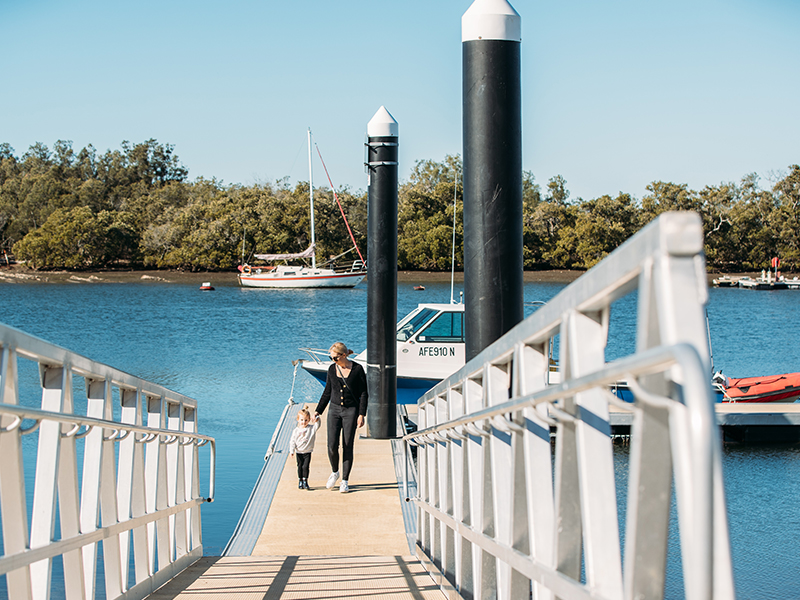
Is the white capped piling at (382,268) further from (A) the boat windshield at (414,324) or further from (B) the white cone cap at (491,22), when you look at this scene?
(B) the white cone cap at (491,22)

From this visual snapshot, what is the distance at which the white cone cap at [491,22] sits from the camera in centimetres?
434

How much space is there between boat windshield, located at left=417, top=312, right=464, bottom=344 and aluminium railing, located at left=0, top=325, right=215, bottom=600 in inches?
401

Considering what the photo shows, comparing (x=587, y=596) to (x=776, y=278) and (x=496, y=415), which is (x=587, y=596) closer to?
(x=496, y=415)

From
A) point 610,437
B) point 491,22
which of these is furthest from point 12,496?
point 491,22

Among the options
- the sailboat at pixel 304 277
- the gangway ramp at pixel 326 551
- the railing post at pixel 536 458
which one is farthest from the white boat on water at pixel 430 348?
the sailboat at pixel 304 277

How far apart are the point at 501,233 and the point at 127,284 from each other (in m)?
86.5

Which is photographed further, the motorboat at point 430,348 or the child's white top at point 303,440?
the motorboat at point 430,348

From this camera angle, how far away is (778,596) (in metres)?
8.12

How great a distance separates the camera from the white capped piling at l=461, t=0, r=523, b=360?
170 inches

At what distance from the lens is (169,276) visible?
9144 cm

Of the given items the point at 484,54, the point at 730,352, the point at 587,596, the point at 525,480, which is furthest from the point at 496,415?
the point at 730,352

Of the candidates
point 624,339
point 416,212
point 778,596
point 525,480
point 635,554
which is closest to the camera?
point 635,554

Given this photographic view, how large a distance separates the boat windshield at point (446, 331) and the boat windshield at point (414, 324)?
0.52ft

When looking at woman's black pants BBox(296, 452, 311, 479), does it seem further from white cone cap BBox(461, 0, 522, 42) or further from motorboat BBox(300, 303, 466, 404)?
motorboat BBox(300, 303, 466, 404)
